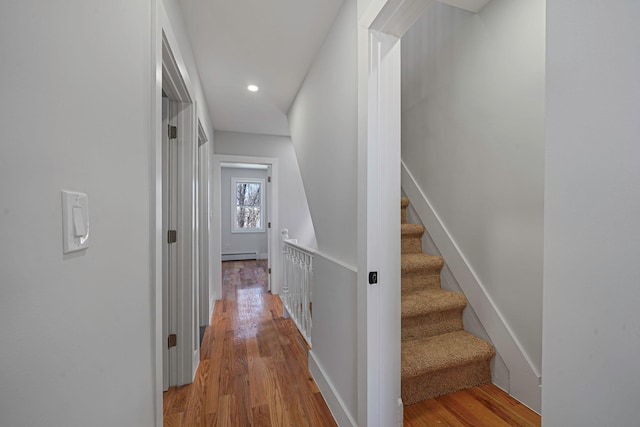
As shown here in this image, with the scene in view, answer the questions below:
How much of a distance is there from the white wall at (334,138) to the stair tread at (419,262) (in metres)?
0.64

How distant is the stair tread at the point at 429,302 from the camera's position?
72.6 inches

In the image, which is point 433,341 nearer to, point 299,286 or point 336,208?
point 336,208

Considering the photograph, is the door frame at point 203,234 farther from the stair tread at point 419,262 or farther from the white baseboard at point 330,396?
the stair tread at point 419,262

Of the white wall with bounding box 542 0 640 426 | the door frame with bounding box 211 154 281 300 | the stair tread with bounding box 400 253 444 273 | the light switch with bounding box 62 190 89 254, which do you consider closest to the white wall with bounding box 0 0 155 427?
the light switch with bounding box 62 190 89 254

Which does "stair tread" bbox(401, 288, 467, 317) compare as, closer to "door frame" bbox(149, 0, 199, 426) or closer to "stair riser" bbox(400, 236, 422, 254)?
"stair riser" bbox(400, 236, 422, 254)

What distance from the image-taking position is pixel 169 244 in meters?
1.92

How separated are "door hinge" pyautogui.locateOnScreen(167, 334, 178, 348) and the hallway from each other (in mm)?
308

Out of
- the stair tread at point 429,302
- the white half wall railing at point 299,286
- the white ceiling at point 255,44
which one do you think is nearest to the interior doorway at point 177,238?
the white ceiling at point 255,44

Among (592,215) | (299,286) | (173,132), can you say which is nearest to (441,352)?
(299,286)

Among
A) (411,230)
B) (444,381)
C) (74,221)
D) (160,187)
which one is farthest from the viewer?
(411,230)

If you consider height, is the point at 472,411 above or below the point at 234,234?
below

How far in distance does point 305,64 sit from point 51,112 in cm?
212

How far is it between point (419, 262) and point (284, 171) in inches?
109

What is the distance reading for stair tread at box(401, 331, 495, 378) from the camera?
1612mm
